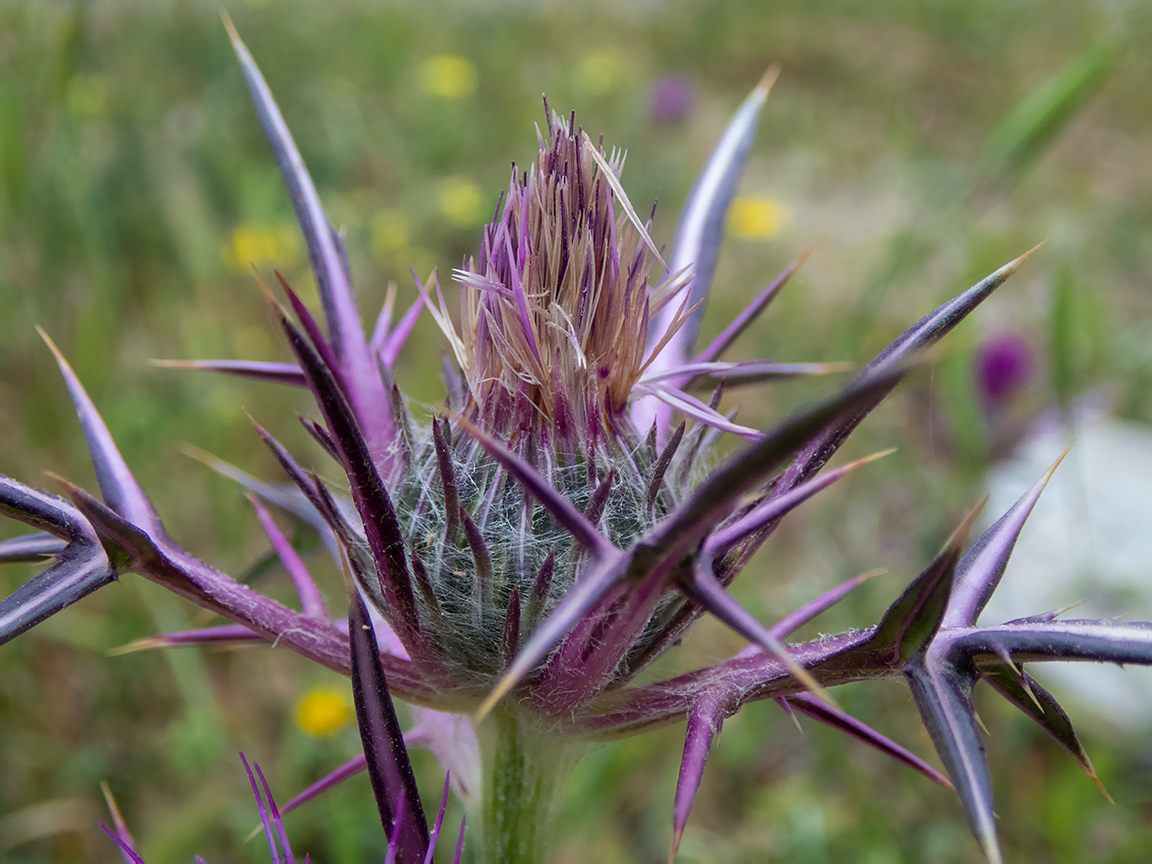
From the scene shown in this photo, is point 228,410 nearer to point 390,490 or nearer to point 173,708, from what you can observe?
point 173,708

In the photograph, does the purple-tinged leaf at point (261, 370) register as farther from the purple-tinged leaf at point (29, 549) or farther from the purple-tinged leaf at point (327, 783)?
the purple-tinged leaf at point (327, 783)

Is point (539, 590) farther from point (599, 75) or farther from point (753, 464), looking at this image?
point (599, 75)

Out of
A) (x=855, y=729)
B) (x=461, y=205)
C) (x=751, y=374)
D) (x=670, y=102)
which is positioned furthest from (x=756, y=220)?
(x=855, y=729)

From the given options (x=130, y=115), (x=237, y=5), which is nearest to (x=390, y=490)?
(x=130, y=115)

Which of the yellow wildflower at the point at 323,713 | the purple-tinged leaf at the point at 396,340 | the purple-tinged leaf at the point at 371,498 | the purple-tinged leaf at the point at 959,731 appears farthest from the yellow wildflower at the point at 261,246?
the purple-tinged leaf at the point at 959,731

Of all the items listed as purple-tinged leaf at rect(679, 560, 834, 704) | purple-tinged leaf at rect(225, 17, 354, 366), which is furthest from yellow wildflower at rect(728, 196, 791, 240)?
purple-tinged leaf at rect(679, 560, 834, 704)

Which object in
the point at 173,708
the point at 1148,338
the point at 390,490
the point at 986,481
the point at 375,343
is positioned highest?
the point at 1148,338
